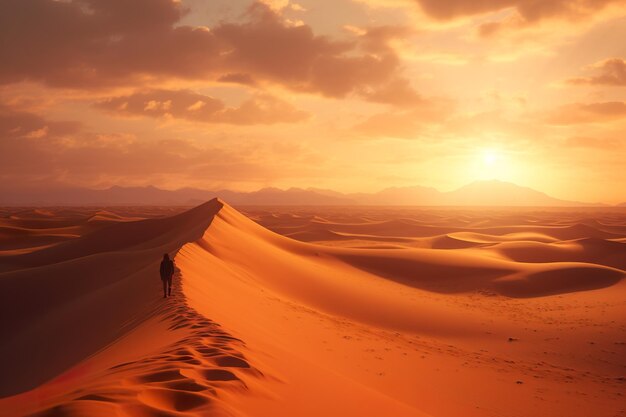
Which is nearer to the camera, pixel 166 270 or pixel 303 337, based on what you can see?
pixel 166 270

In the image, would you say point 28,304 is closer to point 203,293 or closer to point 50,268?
point 50,268

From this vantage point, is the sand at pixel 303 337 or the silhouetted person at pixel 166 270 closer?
the sand at pixel 303 337

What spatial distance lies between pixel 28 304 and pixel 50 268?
291cm

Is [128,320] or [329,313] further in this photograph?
[329,313]

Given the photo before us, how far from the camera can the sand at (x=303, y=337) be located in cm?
518

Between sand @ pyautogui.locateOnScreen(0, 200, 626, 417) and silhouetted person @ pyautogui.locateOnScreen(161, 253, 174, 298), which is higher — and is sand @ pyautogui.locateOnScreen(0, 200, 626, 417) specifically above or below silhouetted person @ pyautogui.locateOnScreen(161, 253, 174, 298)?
below

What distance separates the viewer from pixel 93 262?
17.5m

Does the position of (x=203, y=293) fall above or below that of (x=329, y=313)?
above

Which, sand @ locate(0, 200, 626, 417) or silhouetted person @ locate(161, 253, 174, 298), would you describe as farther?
silhouetted person @ locate(161, 253, 174, 298)

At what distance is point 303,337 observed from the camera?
32.1 feet

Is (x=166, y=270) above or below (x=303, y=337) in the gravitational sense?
above

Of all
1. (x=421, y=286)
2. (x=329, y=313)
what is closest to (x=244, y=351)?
(x=329, y=313)

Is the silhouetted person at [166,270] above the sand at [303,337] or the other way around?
above

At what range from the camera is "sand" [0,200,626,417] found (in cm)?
518
